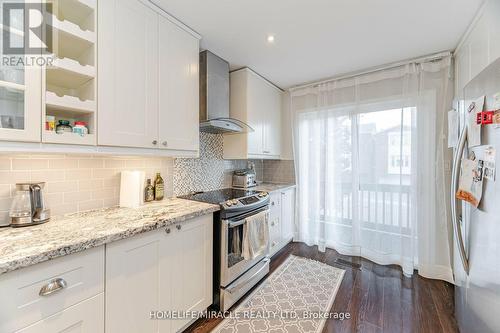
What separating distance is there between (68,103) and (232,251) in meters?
1.55

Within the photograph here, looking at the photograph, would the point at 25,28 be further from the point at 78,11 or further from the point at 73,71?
the point at 78,11

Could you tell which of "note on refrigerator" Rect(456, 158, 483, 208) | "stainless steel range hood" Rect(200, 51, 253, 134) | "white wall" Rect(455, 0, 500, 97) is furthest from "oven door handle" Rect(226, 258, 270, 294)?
"white wall" Rect(455, 0, 500, 97)

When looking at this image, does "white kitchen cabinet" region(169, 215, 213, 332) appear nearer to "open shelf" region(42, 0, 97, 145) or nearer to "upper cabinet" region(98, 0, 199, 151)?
"upper cabinet" region(98, 0, 199, 151)

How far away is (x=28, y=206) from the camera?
1148 millimetres

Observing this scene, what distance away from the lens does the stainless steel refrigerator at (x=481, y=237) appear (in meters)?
0.93

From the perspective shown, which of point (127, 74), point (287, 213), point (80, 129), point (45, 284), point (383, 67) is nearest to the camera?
point (45, 284)

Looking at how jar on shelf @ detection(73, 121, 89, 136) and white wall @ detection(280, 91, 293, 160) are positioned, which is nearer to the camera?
jar on shelf @ detection(73, 121, 89, 136)

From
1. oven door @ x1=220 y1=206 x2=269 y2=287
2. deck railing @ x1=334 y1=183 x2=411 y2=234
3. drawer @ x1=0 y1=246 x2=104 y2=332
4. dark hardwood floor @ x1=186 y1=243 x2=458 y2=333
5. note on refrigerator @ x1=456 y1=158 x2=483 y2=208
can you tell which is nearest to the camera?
drawer @ x1=0 y1=246 x2=104 y2=332

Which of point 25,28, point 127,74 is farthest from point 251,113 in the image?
point 25,28

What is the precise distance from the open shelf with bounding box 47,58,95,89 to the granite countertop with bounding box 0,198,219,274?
0.87 metres

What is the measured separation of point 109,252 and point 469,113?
2.16 meters

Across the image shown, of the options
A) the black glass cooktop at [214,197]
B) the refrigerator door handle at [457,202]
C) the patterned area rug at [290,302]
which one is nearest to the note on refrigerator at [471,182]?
the refrigerator door handle at [457,202]

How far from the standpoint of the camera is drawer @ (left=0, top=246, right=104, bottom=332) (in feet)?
2.55

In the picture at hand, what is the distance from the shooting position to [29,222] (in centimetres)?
115
